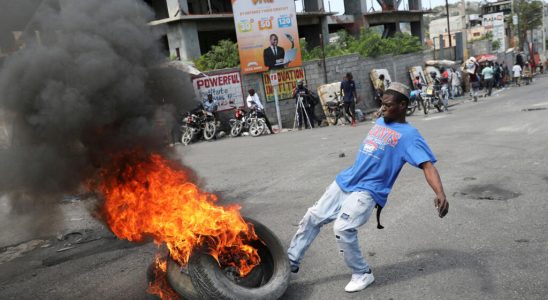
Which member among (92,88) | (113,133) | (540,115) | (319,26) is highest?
(319,26)

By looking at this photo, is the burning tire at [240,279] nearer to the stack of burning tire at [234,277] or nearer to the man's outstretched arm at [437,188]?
the stack of burning tire at [234,277]

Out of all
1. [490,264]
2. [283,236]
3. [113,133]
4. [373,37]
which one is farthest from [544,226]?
[373,37]

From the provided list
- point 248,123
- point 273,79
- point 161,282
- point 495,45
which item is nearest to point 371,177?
point 161,282

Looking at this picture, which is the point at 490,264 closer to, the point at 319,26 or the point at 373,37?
the point at 373,37

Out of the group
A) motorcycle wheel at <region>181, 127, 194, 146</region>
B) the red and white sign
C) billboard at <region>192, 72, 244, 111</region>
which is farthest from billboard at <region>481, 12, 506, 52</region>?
motorcycle wheel at <region>181, 127, 194, 146</region>

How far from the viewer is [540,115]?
42.6 feet

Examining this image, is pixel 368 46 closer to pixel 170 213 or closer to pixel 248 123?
pixel 248 123

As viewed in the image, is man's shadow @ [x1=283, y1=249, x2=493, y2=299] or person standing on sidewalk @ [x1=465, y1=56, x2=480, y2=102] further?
person standing on sidewalk @ [x1=465, y1=56, x2=480, y2=102]

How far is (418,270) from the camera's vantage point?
→ 13.2 ft

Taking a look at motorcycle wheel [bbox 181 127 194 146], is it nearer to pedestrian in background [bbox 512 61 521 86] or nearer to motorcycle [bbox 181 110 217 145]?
motorcycle [bbox 181 110 217 145]

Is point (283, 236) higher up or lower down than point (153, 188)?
lower down

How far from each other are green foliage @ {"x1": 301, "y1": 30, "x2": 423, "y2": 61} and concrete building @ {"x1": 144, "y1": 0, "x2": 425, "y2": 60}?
7.79 feet

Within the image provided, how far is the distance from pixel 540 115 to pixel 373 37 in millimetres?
10695

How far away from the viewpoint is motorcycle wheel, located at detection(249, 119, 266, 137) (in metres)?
16.4
